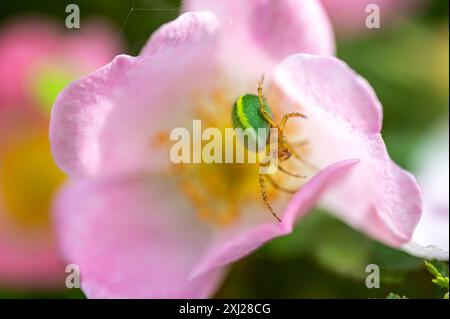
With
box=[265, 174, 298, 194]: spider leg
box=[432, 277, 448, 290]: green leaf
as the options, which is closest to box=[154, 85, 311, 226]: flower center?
box=[265, 174, 298, 194]: spider leg

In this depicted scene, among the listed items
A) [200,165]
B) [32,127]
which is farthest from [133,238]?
[32,127]

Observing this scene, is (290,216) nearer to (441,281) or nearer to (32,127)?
(441,281)

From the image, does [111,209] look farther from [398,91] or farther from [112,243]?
[398,91]

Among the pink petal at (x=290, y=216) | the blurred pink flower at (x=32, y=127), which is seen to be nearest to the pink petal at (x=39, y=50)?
the blurred pink flower at (x=32, y=127)

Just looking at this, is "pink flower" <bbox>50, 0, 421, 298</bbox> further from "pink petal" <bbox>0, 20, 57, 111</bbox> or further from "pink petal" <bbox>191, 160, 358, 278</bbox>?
"pink petal" <bbox>0, 20, 57, 111</bbox>

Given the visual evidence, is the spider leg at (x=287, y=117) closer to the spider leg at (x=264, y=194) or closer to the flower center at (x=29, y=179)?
the spider leg at (x=264, y=194)

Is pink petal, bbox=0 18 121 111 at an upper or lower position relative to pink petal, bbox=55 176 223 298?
upper
